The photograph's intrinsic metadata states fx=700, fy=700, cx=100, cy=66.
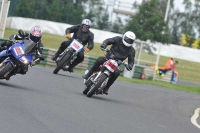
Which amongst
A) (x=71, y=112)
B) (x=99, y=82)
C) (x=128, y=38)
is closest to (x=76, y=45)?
(x=128, y=38)

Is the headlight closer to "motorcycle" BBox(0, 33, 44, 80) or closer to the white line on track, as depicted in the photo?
"motorcycle" BBox(0, 33, 44, 80)

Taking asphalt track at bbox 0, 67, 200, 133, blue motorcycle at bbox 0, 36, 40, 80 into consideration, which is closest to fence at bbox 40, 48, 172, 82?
asphalt track at bbox 0, 67, 200, 133

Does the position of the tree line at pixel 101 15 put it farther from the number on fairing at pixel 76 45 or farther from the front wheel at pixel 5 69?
the front wheel at pixel 5 69

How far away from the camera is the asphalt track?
10070mm

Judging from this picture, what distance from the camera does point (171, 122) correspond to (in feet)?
45.1

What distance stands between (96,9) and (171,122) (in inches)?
1814

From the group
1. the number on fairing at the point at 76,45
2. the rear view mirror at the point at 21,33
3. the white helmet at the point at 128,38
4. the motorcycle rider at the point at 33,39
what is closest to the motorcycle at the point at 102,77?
the white helmet at the point at 128,38

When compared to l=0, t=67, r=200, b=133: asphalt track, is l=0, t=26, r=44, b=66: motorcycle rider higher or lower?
higher

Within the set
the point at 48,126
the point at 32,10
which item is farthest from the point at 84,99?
the point at 32,10

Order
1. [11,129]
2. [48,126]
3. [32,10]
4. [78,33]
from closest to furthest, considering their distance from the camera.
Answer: [11,129] < [48,126] < [78,33] < [32,10]

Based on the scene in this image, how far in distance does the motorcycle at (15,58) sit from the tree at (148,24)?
110 feet

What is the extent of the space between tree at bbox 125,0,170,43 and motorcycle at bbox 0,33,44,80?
110 feet

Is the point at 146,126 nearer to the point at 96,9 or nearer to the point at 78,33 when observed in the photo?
the point at 78,33

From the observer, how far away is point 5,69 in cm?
1440
